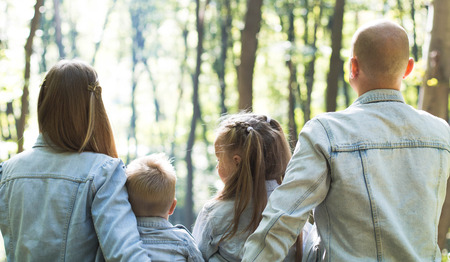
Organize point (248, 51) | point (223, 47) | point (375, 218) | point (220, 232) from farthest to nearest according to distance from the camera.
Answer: point (223, 47), point (248, 51), point (220, 232), point (375, 218)

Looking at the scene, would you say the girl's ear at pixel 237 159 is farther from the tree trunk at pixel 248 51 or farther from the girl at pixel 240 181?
the tree trunk at pixel 248 51

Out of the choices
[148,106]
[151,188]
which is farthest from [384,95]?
[148,106]

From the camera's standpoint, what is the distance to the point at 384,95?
7.48 ft

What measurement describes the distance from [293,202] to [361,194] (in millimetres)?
283

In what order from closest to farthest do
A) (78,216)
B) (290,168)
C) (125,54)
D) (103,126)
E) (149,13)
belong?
(290,168) < (78,216) < (103,126) < (149,13) < (125,54)

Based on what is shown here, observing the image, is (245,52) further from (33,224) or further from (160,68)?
(160,68)

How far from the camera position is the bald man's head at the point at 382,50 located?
2.23m

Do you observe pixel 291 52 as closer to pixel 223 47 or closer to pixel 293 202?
pixel 223 47

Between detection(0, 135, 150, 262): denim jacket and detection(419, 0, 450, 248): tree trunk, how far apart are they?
3.80 meters

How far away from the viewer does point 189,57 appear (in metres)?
24.1

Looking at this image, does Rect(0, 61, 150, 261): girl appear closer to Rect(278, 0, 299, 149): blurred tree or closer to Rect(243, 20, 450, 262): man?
Rect(243, 20, 450, 262): man

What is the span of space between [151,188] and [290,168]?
0.77 meters

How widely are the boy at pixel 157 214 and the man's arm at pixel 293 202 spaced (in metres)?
0.52

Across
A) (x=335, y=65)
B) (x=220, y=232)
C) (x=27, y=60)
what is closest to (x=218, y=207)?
(x=220, y=232)
